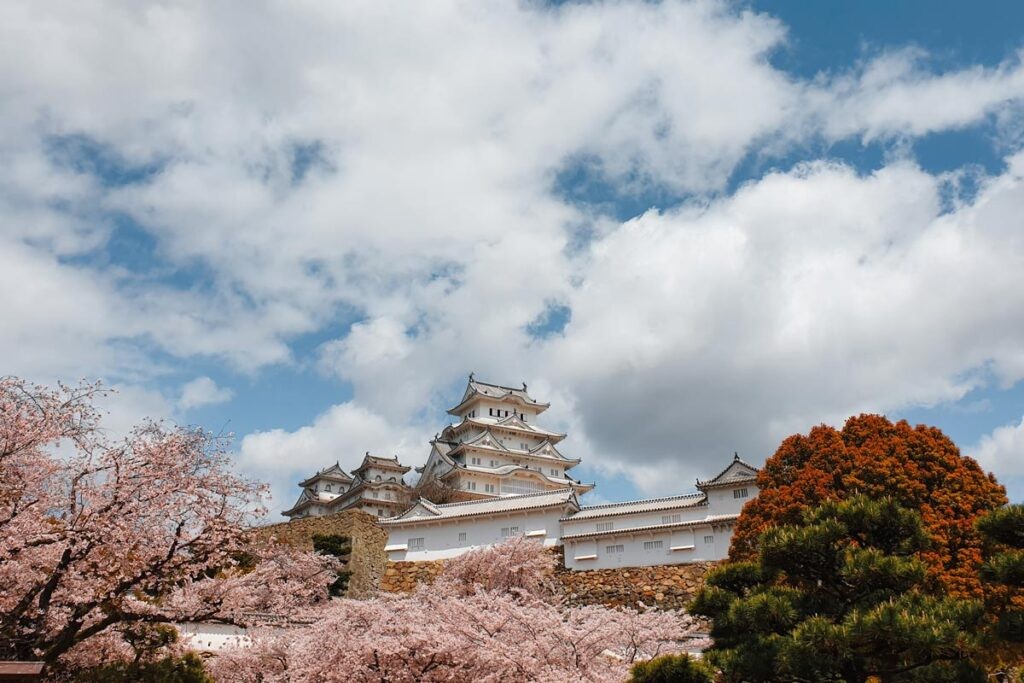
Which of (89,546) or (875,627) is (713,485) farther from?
(89,546)

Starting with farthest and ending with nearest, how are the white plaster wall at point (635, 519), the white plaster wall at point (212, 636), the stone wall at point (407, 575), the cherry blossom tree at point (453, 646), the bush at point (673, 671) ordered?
1. the stone wall at point (407, 575)
2. the white plaster wall at point (635, 519)
3. the white plaster wall at point (212, 636)
4. the cherry blossom tree at point (453, 646)
5. the bush at point (673, 671)

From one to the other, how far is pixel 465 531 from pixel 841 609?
23486mm

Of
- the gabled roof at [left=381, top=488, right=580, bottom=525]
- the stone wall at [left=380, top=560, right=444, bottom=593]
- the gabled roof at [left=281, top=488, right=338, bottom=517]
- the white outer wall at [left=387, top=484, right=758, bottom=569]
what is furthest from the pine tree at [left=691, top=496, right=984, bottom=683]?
the gabled roof at [left=281, top=488, right=338, bottom=517]

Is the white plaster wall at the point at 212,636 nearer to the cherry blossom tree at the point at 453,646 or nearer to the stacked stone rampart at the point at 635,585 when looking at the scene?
the cherry blossom tree at the point at 453,646

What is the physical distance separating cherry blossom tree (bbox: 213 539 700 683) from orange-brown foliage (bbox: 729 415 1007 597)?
4.05 metres

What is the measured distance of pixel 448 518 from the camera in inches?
1288

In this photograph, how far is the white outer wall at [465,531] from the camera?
31266 mm

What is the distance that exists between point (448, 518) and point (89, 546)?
21.6 metres

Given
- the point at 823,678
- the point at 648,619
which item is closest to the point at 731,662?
the point at 823,678

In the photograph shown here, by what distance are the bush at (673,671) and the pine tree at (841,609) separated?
57cm

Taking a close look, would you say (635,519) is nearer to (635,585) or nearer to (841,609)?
(635,585)

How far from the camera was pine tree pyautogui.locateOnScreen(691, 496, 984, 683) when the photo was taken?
8.97m

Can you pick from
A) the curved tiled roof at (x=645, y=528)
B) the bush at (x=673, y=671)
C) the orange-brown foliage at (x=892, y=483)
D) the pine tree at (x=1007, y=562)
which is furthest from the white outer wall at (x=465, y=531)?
the pine tree at (x=1007, y=562)

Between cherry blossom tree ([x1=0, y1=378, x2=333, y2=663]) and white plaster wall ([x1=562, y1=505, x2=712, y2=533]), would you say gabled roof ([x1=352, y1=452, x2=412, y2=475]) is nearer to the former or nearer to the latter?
white plaster wall ([x1=562, y1=505, x2=712, y2=533])
